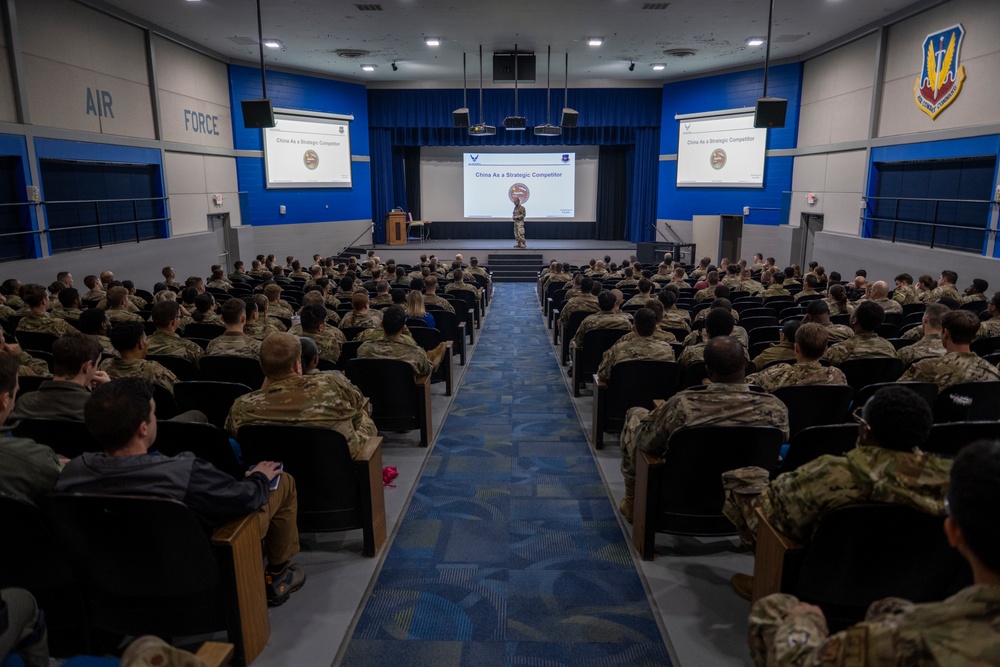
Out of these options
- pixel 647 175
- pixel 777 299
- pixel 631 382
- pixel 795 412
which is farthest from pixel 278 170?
pixel 795 412

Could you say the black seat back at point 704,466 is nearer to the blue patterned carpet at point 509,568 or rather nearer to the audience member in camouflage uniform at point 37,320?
the blue patterned carpet at point 509,568

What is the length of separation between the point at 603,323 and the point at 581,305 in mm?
1348

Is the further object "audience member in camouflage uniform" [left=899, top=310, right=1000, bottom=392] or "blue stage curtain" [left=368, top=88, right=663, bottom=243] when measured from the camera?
"blue stage curtain" [left=368, top=88, right=663, bottom=243]

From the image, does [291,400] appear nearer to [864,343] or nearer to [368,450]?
[368,450]

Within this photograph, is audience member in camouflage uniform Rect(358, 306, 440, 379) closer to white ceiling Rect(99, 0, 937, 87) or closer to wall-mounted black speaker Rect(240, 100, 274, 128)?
wall-mounted black speaker Rect(240, 100, 274, 128)

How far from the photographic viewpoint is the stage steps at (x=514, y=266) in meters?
16.8

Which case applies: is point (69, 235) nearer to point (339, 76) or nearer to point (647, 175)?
point (339, 76)

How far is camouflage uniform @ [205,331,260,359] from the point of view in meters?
4.51

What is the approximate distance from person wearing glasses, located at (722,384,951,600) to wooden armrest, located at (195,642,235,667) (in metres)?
1.85

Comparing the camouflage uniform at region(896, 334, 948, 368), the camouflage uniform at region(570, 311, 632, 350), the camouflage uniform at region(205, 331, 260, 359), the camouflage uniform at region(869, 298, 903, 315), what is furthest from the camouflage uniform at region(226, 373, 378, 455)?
the camouflage uniform at region(869, 298, 903, 315)

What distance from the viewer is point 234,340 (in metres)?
4.55

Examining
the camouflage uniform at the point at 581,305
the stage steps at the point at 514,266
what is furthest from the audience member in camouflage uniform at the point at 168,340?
the stage steps at the point at 514,266

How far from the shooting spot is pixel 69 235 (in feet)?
31.9

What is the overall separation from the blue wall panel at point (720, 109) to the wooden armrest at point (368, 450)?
14.4 meters
